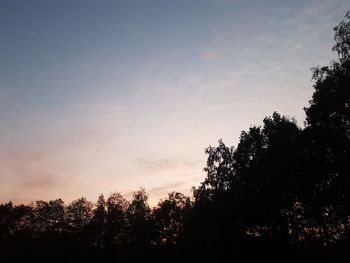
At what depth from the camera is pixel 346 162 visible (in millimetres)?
42094

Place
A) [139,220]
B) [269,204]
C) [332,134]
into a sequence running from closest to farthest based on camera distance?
[332,134] < [269,204] < [139,220]

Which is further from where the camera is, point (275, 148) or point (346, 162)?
point (275, 148)

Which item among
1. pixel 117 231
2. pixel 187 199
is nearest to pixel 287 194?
pixel 187 199

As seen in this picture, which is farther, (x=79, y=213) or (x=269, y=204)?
(x=79, y=213)

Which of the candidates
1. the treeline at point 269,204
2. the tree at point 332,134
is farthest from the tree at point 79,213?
the tree at point 332,134

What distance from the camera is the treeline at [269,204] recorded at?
43.0m

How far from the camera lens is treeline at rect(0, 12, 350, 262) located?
42969mm

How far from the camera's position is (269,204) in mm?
59375

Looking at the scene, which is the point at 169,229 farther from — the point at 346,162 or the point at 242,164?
the point at 346,162

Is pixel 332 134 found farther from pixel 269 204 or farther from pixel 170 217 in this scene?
pixel 170 217

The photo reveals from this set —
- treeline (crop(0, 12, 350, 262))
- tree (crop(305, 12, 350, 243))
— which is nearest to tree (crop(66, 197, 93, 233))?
treeline (crop(0, 12, 350, 262))

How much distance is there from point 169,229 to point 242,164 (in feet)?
135

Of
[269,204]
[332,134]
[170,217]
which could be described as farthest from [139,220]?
[332,134]

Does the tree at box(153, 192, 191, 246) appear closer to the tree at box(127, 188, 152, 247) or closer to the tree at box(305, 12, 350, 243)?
the tree at box(127, 188, 152, 247)
